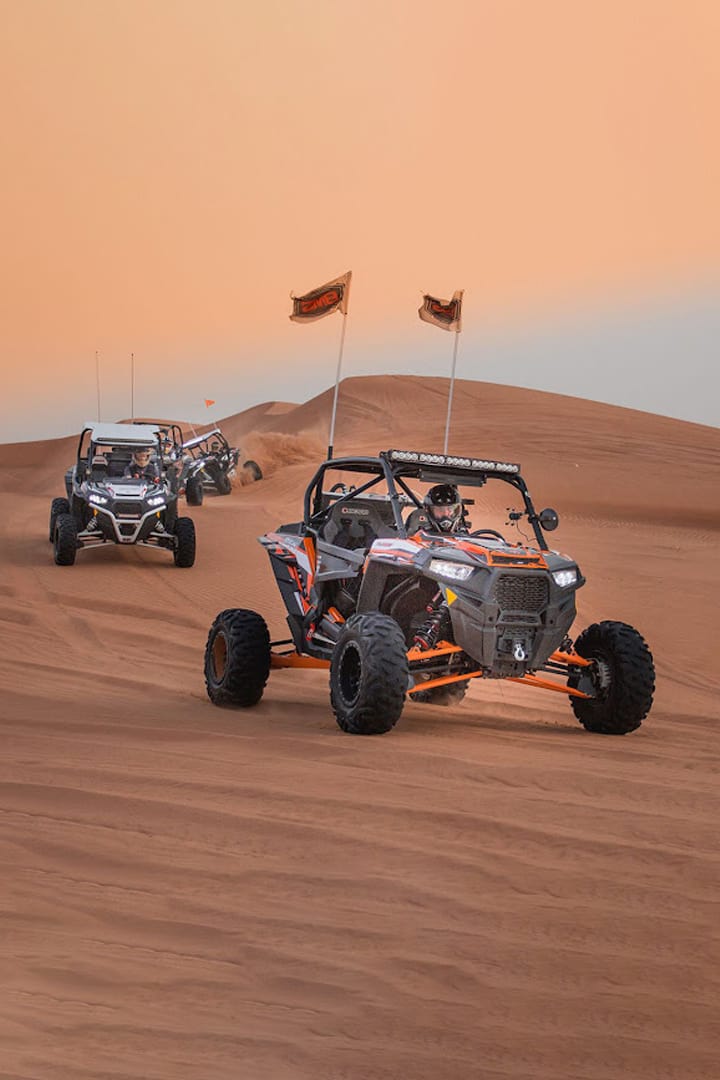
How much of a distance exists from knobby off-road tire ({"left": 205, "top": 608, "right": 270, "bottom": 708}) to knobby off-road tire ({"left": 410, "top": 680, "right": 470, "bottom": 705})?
1.18 metres

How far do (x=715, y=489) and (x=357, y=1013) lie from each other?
35808 mm

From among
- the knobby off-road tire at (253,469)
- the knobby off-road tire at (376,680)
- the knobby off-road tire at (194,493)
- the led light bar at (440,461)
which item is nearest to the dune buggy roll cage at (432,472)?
the led light bar at (440,461)

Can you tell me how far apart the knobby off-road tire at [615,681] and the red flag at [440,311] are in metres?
15.7

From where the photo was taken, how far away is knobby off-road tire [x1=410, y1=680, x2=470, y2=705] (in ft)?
28.2

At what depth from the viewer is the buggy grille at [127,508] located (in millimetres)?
17188

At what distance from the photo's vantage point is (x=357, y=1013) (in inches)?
121

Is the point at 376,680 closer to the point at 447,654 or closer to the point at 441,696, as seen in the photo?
the point at 447,654

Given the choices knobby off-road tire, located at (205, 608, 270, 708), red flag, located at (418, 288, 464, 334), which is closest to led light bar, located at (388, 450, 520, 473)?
knobby off-road tire, located at (205, 608, 270, 708)

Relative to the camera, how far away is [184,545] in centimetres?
1742

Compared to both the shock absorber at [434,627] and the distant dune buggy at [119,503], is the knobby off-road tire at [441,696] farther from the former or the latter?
the distant dune buggy at [119,503]

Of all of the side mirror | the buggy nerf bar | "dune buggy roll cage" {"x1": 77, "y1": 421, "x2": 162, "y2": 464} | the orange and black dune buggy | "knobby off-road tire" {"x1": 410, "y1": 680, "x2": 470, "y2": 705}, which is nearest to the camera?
the orange and black dune buggy

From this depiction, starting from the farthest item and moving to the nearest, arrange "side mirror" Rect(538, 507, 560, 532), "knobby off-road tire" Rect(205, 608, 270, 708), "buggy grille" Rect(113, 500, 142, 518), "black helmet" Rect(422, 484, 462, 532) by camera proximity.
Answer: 1. "buggy grille" Rect(113, 500, 142, 518)
2. "knobby off-road tire" Rect(205, 608, 270, 708)
3. "black helmet" Rect(422, 484, 462, 532)
4. "side mirror" Rect(538, 507, 560, 532)

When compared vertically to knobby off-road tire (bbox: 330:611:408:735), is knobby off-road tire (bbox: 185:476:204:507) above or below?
below

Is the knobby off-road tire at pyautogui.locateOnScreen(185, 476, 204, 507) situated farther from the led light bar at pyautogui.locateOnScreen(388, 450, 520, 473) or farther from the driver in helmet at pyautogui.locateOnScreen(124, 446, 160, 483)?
the led light bar at pyautogui.locateOnScreen(388, 450, 520, 473)
